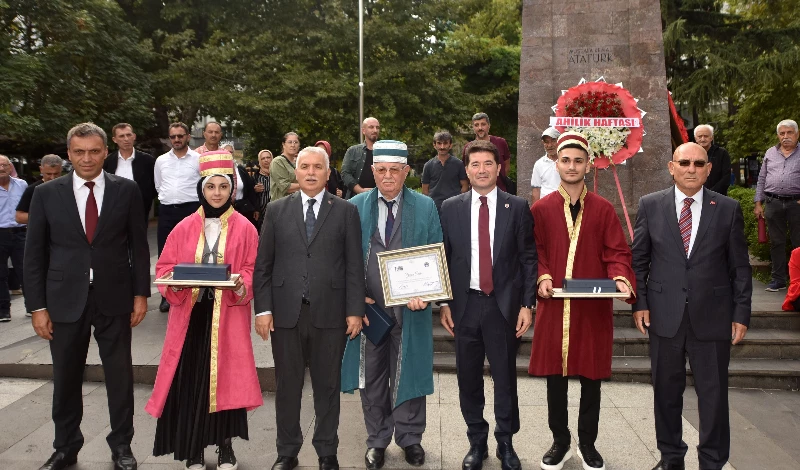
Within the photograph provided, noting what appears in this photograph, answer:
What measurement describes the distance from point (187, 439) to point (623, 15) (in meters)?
8.95

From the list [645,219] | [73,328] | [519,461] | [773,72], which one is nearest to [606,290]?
[645,219]

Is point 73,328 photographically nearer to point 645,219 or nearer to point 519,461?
point 519,461

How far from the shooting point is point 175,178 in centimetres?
728

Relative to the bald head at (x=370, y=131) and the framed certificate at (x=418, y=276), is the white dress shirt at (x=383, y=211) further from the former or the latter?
the bald head at (x=370, y=131)

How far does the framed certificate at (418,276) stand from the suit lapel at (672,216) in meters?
1.44

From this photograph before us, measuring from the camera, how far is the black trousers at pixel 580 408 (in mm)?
4352

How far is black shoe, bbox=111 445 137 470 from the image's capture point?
14.2ft

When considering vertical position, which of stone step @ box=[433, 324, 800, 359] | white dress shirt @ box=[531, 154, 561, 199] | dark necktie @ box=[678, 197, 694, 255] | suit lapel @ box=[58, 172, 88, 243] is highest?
white dress shirt @ box=[531, 154, 561, 199]

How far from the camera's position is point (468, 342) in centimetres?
442

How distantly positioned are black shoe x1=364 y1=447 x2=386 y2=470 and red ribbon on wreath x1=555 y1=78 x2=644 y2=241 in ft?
19.0

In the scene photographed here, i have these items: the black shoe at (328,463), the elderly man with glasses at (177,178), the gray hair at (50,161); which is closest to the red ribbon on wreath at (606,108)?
the elderly man with glasses at (177,178)

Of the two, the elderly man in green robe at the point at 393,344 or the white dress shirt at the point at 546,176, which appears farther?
the white dress shirt at the point at 546,176

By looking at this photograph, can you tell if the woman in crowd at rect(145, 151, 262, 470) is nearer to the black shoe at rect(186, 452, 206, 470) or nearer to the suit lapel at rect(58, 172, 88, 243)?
the black shoe at rect(186, 452, 206, 470)

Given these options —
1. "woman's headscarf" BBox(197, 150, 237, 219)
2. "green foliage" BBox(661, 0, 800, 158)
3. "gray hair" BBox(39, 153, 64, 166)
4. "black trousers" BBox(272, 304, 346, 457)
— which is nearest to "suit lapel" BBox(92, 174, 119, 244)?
"woman's headscarf" BBox(197, 150, 237, 219)
